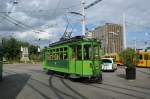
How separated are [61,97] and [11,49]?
90083 mm

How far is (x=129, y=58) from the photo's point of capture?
2639 cm

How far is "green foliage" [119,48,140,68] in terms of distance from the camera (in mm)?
26031

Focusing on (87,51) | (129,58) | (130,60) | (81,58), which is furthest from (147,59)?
(81,58)

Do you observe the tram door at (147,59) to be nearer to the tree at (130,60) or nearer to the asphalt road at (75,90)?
the tree at (130,60)

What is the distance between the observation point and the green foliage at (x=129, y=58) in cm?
2603

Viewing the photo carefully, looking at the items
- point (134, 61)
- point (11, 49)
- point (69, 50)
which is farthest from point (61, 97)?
point (11, 49)

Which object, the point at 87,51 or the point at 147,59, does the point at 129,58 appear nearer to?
the point at 87,51

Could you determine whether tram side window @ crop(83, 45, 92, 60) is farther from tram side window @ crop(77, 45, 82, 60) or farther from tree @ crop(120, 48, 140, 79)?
tree @ crop(120, 48, 140, 79)

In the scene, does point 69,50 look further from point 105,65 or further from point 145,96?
point 105,65

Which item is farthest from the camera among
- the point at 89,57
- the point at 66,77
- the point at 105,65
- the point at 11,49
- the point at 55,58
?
the point at 11,49

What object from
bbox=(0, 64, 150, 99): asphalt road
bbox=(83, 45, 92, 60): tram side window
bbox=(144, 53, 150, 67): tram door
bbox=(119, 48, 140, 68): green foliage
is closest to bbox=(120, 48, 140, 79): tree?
bbox=(119, 48, 140, 68): green foliage

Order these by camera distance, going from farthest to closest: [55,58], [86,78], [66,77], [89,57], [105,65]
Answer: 1. [105,65]
2. [55,58]
3. [66,77]
4. [86,78]
5. [89,57]

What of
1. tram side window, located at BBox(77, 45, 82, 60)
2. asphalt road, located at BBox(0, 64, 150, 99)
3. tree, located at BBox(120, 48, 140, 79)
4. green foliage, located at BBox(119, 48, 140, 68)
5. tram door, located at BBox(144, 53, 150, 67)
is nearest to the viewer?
asphalt road, located at BBox(0, 64, 150, 99)

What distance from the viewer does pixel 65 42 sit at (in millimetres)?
25703
